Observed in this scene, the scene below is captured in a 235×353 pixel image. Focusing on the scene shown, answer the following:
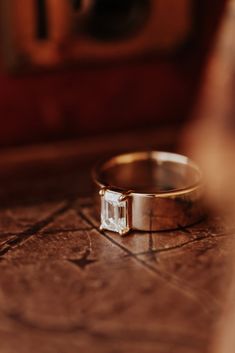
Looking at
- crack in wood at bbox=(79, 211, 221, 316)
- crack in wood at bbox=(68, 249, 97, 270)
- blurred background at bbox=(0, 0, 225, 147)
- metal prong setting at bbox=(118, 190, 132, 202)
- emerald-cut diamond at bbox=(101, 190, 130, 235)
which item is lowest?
crack in wood at bbox=(68, 249, 97, 270)

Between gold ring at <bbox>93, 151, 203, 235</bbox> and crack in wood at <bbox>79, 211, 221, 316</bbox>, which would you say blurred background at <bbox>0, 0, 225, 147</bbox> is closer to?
gold ring at <bbox>93, 151, 203, 235</bbox>

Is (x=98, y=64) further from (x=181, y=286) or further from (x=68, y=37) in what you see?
(x=181, y=286)

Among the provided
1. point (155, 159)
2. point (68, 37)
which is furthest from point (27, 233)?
point (68, 37)

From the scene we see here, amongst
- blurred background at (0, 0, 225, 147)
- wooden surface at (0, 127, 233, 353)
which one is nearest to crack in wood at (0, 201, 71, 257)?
wooden surface at (0, 127, 233, 353)

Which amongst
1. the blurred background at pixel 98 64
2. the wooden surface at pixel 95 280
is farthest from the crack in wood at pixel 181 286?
the blurred background at pixel 98 64

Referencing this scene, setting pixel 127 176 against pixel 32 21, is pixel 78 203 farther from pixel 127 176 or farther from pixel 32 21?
pixel 32 21

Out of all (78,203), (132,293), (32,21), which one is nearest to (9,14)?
(32,21)

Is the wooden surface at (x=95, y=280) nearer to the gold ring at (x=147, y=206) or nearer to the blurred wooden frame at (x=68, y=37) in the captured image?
the gold ring at (x=147, y=206)
